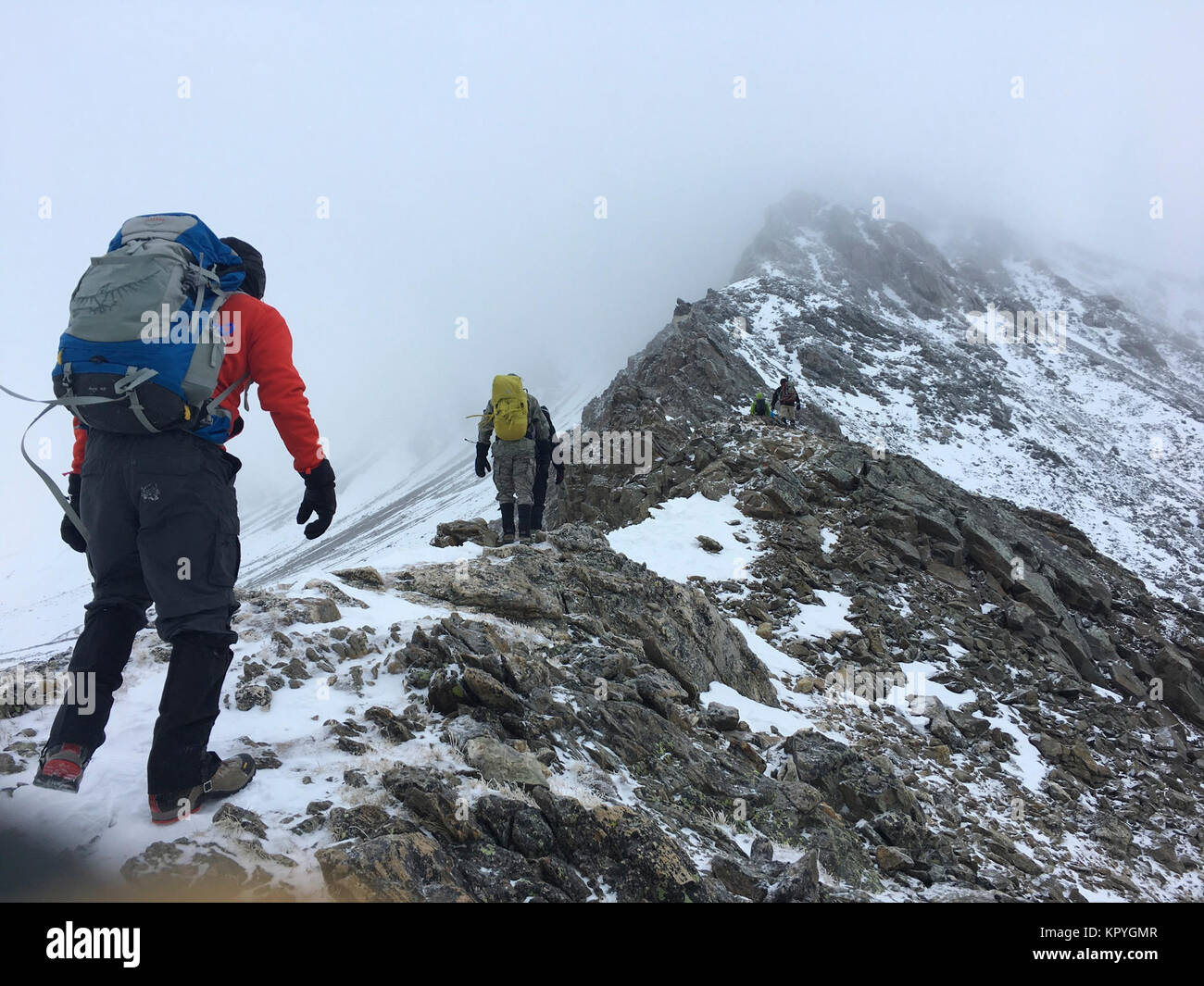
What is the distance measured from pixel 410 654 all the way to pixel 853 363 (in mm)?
39421

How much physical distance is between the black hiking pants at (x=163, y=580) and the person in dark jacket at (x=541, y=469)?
704 centimetres

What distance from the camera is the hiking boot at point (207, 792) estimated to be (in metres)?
3.11

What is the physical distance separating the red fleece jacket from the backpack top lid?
0.17 metres

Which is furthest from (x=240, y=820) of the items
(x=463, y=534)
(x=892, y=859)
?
(x=463, y=534)

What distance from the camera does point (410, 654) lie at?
207 inches

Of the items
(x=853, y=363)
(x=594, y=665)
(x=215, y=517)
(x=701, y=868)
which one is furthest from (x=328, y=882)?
(x=853, y=363)

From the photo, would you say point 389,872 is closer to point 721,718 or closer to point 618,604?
point 721,718

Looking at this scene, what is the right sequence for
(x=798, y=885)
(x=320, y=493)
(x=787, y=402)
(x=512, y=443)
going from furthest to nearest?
(x=787, y=402)
(x=512, y=443)
(x=798, y=885)
(x=320, y=493)

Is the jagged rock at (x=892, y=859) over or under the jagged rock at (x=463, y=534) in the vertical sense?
under

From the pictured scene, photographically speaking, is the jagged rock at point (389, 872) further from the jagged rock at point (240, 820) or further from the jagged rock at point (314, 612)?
the jagged rock at point (314, 612)

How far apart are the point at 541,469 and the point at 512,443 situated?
0.61 meters

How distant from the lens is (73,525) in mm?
3699

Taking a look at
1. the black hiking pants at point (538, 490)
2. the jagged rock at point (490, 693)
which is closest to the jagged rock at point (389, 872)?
the jagged rock at point (490, 693)
